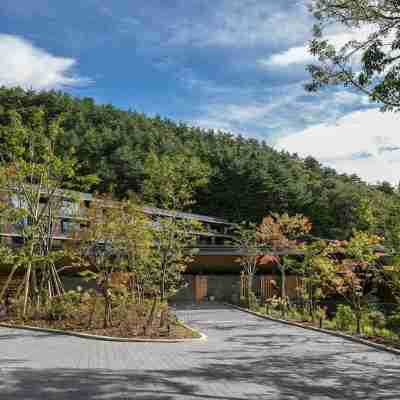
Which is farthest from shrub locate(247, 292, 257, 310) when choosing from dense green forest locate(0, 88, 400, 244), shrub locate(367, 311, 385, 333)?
dense green forest locate(0, 88, 400, 244)

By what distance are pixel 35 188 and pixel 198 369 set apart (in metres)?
10.7

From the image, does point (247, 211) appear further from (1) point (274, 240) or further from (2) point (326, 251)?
(2) point (326, 251)

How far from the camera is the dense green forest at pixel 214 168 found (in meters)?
44.8

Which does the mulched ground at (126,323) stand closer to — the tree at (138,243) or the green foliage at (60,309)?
the green foliage at (60,309)

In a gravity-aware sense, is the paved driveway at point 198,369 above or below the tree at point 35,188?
below

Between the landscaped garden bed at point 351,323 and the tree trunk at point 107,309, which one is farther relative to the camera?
the tree trunk at point 107,309

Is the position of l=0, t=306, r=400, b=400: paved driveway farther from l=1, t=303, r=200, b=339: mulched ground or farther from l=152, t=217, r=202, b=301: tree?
l=152, t=217, r=202, b=301: tree

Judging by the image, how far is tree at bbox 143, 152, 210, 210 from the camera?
13.5 m

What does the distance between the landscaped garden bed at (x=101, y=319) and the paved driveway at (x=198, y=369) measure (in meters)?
0.89

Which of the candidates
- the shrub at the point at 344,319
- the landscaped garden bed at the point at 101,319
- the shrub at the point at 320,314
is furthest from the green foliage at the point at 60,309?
the shrub at the point at 344,319

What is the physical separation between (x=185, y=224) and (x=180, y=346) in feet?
11.6

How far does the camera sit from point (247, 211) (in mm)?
48406

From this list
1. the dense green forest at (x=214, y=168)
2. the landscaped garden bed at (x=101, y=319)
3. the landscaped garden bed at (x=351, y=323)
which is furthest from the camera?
the dense green forest at (x=214, y=168)

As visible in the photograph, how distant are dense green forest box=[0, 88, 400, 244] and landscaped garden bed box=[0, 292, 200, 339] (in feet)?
89.6
